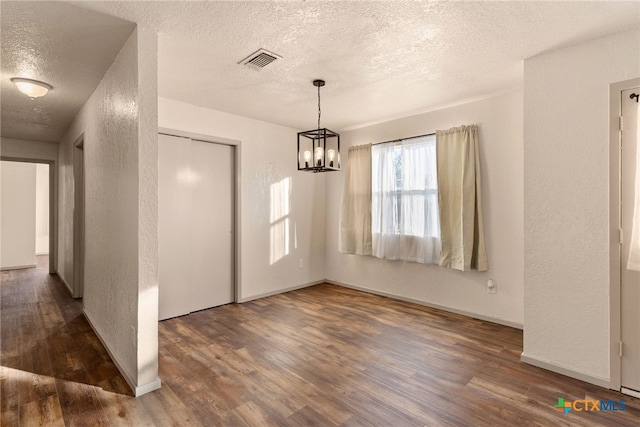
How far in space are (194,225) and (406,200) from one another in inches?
113

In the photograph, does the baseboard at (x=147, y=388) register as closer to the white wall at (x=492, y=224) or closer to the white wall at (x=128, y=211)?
the white wall at (x=128, y=211)

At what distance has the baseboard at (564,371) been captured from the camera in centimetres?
233

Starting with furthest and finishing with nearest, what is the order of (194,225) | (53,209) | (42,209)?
(42,209) → (53,209) → (194,225)

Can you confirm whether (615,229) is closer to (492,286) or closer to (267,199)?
(492,286)

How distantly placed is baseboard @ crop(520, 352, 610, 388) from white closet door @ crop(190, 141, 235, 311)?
350 centimetres

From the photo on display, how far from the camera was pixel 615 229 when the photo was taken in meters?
2.28

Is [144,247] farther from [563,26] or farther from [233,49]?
[563,26]

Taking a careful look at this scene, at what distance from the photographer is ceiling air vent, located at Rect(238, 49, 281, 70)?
2582 millimetres

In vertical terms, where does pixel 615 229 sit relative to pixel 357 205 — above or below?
below

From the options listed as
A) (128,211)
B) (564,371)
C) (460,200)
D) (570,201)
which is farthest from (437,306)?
(128,211)

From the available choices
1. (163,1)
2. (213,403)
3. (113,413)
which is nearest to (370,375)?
(213,403)

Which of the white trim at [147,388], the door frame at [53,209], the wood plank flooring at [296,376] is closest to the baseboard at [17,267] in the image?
the door frame at [53,209]

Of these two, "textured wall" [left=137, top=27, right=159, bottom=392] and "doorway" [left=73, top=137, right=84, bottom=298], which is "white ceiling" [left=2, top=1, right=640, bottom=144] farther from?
"doorway" [left=73, top=137, right=84, bottom=298]

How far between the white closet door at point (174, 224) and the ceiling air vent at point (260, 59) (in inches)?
64.4
